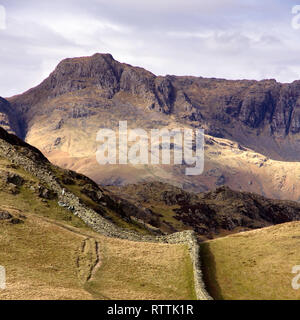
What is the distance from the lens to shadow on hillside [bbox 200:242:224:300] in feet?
225

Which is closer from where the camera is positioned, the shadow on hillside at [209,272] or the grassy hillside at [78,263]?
the grassy hillside at [78,263]

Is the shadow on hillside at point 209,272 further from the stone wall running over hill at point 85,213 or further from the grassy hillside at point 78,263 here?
the grassy hillside at point 78,263

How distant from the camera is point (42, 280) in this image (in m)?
66.0

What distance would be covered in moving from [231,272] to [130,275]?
14405 mm

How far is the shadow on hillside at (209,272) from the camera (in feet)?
225

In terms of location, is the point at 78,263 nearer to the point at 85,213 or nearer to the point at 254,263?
the point at 85,213

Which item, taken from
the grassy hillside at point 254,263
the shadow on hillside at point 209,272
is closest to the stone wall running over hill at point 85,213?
the shadow on hillside at point 209,272

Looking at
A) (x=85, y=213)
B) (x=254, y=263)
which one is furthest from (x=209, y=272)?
(x=85, y=213)

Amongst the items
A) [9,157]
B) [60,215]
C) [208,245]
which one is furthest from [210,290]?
[9,157]

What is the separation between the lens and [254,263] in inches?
3044

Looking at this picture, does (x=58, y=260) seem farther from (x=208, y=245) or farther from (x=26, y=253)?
(x=208, y=245)

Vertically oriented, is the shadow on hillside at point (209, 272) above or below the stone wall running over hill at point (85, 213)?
below

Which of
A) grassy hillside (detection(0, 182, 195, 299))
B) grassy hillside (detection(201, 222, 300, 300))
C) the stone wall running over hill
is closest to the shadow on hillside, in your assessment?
grassy hillside (detection(201, 222, 300, 300))

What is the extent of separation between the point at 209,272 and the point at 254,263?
6.90 meters
